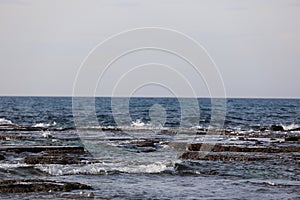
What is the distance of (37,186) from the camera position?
23.8m

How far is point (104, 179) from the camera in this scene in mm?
27000

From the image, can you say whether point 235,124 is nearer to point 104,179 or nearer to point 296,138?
point 296,138

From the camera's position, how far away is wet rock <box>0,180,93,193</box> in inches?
916

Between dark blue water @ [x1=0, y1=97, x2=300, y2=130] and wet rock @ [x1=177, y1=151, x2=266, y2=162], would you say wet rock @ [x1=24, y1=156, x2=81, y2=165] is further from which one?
dark blue water @ [x1=0, y1=97, x2=300, y2=130]

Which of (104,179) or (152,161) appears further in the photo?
(152,161)

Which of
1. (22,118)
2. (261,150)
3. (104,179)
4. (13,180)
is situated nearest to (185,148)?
(261,150)

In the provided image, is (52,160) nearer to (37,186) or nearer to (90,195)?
(37,186)

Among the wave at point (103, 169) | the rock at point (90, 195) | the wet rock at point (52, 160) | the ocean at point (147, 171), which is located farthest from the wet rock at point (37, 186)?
the wet rock at point (52, 160)

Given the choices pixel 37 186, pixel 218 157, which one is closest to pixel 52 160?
pixel 37 186

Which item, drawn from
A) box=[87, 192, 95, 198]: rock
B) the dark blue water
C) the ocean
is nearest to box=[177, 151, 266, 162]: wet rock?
the ocean

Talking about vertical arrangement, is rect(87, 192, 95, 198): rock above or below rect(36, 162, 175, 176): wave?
below

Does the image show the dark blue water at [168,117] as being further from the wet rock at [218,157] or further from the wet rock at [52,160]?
the wet rock at [52,160]

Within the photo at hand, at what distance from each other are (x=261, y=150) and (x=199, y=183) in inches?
605

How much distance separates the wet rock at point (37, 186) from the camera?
23266 millimetres
